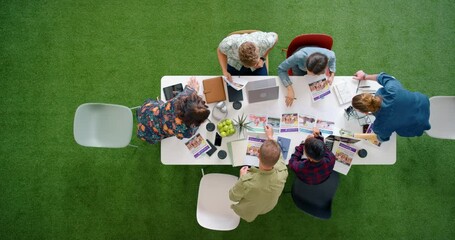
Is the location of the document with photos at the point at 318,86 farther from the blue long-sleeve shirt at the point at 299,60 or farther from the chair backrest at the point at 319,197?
the chair backrest at the point at 319,197

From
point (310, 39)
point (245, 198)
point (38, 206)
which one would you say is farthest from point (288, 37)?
point (38, 206)

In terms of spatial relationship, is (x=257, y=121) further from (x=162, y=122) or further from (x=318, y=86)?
(x=162, y=122)

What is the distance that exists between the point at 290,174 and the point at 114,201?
2.17 m

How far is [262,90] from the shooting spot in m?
2.89

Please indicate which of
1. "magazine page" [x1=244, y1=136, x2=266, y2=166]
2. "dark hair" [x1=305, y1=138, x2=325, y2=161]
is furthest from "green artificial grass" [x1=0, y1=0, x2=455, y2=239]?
"dark hair" [x1=305, y1=138, x2=325, y2=161]

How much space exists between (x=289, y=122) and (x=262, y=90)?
40 cm

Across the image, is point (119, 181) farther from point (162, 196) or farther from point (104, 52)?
point (104, 52)

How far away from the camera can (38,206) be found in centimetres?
369

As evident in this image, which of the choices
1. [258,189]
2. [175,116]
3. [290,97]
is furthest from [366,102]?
[175,116]

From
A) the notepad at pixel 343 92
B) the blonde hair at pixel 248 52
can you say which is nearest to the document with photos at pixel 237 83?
the blonde hair at pixel 248 52

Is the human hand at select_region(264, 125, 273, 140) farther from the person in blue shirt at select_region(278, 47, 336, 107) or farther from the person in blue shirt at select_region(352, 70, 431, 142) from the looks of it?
the person in blue shirt at select_region(352, 70, 431, 142)

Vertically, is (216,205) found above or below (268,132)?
below

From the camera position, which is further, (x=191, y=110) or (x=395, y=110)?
(x=395, y=110)

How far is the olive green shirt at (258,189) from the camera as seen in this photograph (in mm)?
2490
